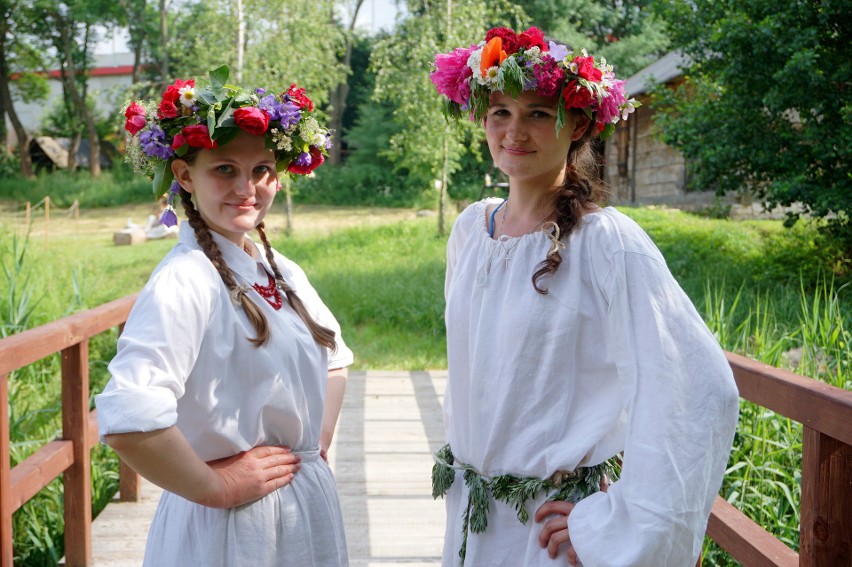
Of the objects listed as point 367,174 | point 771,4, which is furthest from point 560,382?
point 367,174

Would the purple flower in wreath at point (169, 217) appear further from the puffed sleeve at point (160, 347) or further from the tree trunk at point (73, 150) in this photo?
the tree trunk at point (73, 150)

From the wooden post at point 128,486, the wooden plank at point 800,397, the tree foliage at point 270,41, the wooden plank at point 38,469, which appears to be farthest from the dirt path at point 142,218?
the wooden plank at point 800,397

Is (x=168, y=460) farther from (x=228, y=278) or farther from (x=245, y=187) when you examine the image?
(x=245, y=187)

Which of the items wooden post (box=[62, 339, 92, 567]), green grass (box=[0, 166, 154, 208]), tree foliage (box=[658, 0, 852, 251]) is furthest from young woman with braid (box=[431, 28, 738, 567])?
green grass (box=[0, 166, 154, 208])

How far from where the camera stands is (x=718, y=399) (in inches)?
60.1

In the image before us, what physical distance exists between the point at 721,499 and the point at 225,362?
163 cm

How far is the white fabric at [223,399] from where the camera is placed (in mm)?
1603

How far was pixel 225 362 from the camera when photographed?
1.76 metres

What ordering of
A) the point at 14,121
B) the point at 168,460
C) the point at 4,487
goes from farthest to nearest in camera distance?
the point at 14,121 < the point at 4,487 < the point at 168,460

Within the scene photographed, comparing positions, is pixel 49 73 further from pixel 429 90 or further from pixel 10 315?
pixel 10 315

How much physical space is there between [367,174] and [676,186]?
9655mm

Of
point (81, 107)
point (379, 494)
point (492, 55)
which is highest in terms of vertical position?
point (81, 107)

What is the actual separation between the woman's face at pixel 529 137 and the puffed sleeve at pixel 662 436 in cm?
32

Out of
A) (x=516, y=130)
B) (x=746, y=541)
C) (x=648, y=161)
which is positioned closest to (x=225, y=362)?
(x=516, y=130)
